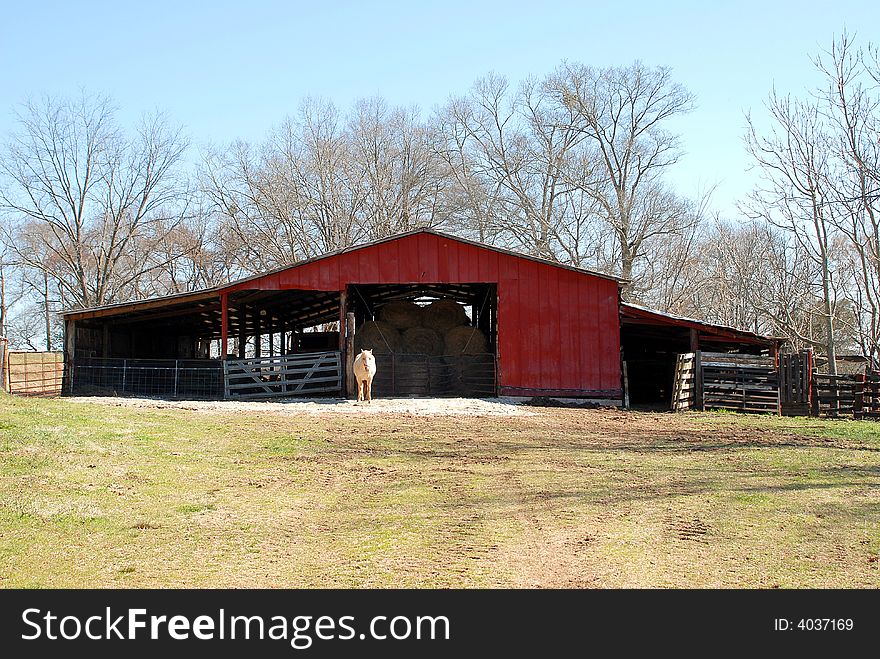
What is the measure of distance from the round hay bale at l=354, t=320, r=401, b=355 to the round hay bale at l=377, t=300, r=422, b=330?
0.69 meters

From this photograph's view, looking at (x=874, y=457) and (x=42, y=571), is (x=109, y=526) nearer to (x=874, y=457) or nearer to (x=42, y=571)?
(x=42, y=571)

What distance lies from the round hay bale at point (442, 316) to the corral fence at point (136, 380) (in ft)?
22.7

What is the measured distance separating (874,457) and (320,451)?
791 cm

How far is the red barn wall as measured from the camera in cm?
2178

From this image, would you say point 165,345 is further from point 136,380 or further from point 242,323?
point 136,380

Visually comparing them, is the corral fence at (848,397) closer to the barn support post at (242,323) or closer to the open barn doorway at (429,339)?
the open barn doorway at (429,339)

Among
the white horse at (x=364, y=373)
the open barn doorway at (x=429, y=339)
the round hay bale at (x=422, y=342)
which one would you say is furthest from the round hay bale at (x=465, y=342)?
the white horse at (x=364, y=373)

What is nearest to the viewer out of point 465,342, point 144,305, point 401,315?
point 144,305

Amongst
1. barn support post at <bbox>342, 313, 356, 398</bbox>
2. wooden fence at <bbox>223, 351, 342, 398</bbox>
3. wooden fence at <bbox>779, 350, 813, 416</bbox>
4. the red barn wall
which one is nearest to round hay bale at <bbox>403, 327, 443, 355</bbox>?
wooden fence at <bbox>223, 351, 342, 398</bbox>

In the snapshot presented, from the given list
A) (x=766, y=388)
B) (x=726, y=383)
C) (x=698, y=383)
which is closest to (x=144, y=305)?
(x=698, y=383)

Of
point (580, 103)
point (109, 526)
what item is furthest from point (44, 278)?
point (109, 526)

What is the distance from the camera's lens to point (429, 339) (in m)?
25.5

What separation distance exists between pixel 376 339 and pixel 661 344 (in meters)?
10.0
